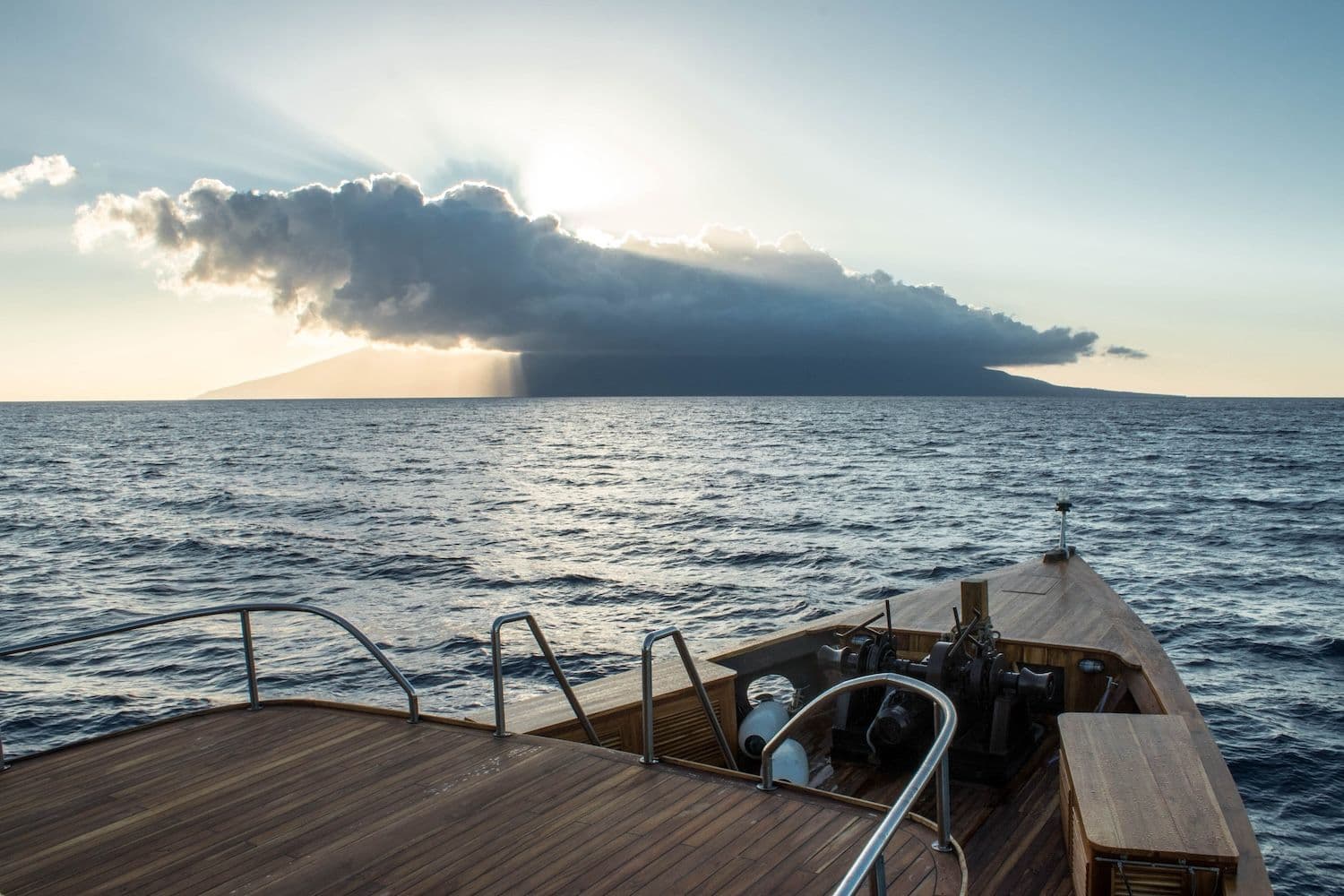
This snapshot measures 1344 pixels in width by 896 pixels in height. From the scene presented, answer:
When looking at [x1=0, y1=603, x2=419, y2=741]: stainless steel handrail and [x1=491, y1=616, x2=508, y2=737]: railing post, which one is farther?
[x1=0, y1=603, x2=419, y2=741]: stainless steel handrail

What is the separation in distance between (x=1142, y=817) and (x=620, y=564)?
22823 mm

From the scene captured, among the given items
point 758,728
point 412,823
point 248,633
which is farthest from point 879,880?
point 248,633

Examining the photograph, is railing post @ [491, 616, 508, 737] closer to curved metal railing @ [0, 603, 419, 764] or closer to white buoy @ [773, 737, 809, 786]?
curved metal railing @ [0, 603, 419, 764]

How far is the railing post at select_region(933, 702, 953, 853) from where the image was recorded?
13.7 feet

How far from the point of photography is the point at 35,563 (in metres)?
27.8

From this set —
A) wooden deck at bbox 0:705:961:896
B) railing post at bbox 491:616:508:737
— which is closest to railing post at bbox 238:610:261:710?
wooden deck at bbox 0:705:961:896

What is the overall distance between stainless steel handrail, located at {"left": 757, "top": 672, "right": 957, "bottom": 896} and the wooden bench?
1.10 metres

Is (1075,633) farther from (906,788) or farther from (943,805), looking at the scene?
(906,788)

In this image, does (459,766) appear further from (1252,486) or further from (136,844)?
(1252,486)

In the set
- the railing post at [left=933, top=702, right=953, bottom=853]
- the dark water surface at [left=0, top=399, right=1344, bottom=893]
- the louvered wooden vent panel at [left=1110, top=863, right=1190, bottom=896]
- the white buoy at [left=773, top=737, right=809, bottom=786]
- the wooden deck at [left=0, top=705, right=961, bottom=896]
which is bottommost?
the dark water surface at [left=0, top=399, right=1344, bottom=893]

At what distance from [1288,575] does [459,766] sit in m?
26.5

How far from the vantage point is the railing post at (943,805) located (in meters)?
4.18

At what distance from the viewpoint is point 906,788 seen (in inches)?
134

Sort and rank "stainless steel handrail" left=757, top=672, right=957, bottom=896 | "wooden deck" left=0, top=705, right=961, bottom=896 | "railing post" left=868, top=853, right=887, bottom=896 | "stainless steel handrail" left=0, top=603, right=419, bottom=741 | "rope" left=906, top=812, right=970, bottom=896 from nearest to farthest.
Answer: "stainless steel handrail" left=757, top=672, right=957, bottom=896
"railing post" left=868, top=853, right=887, bottom=896
"rope" left=906, top=812, right=970, bottom=896
"wooden deck" left=0, top=705, right=961, bottom=896
"stainless steel handrail" left=0, top=603, right=419, bottom=741
